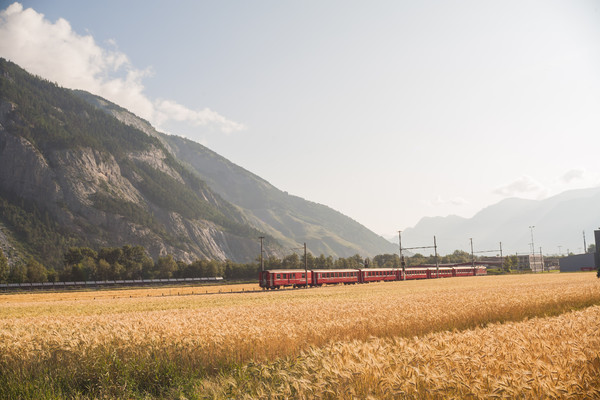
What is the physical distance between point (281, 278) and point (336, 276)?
16.3 meters

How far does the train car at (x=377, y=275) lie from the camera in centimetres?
8588

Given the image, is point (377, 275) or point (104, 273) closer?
point (377, 275)

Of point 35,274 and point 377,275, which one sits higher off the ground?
point 35,274

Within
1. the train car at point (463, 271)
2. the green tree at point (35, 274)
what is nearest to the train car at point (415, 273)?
the train car at point (463, 271)

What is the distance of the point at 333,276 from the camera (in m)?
81.1

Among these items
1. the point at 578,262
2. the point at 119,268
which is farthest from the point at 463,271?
the point at 119,268

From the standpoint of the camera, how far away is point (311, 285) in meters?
76.0

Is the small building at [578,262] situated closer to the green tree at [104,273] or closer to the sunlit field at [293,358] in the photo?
the green tree at [104,273]

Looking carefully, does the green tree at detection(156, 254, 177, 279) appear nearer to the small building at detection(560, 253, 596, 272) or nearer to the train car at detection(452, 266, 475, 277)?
the train car at detection(452, 266, 475, 277)

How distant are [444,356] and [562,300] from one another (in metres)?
19.0

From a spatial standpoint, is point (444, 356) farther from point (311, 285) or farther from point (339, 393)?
point (311, 285)

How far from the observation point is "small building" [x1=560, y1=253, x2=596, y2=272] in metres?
163

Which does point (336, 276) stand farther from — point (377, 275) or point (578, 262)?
point (578, 262)

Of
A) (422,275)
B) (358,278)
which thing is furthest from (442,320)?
(422,275)
